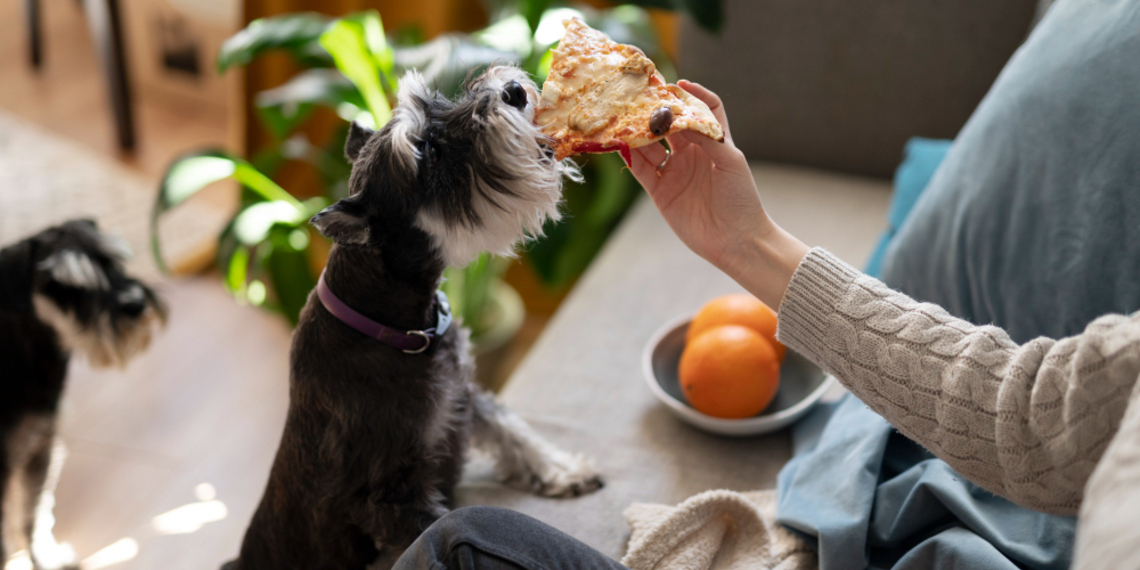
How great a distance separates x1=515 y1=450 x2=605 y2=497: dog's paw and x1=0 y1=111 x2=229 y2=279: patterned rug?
221 centimetres

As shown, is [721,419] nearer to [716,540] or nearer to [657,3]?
[716,540]

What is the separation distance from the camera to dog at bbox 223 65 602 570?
1.06 meters

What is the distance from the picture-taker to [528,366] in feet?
5.42

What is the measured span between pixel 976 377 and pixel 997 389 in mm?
26

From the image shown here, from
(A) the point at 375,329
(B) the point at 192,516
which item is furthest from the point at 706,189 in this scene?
(B) the point at 192,516

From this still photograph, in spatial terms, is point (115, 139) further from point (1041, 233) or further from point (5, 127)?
point (1041, 233)

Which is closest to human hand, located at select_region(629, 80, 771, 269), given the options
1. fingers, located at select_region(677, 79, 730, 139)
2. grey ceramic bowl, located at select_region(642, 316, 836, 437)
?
fingers, located at select_region(677, 79, 730, 139)

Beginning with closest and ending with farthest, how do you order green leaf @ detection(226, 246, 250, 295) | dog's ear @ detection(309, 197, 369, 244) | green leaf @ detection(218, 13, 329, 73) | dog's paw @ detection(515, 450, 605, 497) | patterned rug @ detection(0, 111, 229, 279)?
1. dog's ear @ detection(309, 197, 369, 244)
2. dog's paw @ detection(515, 450, 605, 497)
3. green leaf @ detection(218, 13, 329, 73)
4. green leaf @ detection(226, 246, 250, 295)
5. patterned rug @ detection(0, 111, 229, 279)

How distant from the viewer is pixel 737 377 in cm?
134

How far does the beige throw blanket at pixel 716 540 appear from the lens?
45.1 inches

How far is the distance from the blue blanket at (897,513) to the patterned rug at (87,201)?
259cm

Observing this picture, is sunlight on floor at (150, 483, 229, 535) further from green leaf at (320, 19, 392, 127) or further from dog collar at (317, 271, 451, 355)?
dog collar at (317, 271, 451, 355)

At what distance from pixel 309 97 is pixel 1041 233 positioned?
1.69m

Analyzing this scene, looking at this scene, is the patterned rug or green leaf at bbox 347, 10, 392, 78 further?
the patterned rug
